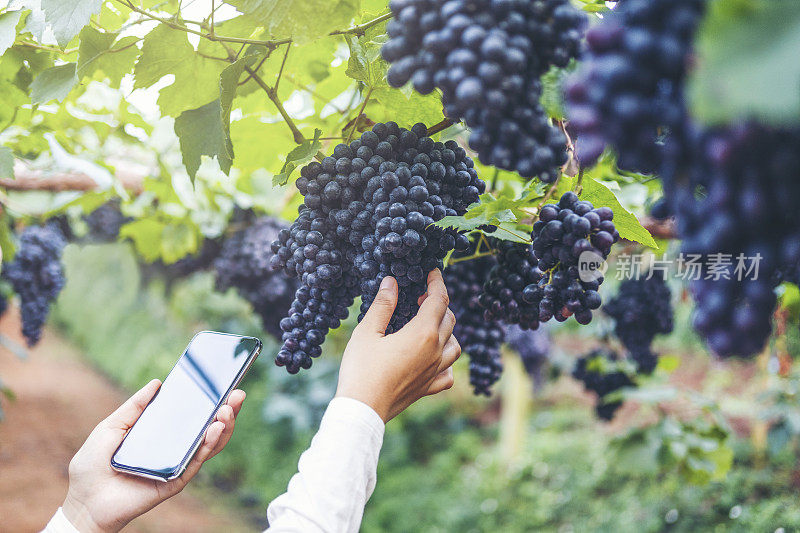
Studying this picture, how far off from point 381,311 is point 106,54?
74 cm

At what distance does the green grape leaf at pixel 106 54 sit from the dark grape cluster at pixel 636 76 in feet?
2.90

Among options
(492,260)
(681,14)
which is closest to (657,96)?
(681,14)

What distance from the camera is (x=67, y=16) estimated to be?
834 mm

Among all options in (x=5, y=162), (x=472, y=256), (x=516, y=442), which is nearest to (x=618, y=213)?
(x=472, y=256)

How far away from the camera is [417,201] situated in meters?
0.75

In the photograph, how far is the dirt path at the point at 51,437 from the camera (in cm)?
465

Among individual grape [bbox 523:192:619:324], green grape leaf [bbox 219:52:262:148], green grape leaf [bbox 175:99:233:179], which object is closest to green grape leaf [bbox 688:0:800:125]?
individual grape [bbox 523:192:619:324]

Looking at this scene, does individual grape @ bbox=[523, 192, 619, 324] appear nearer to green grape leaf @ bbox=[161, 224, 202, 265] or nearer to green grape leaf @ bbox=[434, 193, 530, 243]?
green grape leaf @ bbox=[434, 193, 530, 243]

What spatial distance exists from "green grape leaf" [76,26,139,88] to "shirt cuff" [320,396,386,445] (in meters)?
0.75

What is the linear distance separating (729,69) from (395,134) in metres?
0.53

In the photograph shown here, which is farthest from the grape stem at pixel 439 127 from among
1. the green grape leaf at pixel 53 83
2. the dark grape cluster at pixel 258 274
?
the dark grape cluster at pixel 258 274

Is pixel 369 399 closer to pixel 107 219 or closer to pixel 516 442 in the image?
pixel 107 219

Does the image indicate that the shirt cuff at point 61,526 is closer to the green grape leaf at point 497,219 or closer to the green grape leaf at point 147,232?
the green grape leaf at point 497,219

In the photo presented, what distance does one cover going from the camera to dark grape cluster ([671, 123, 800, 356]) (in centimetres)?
36
